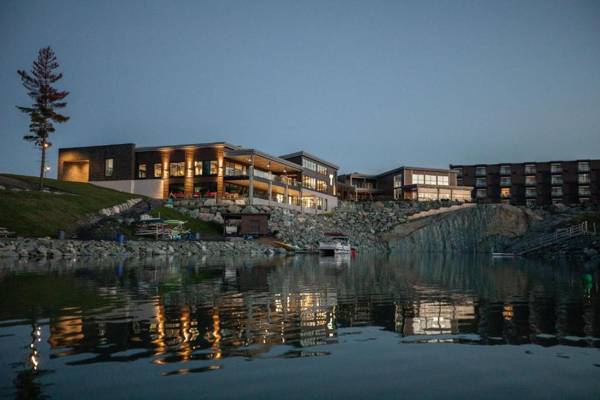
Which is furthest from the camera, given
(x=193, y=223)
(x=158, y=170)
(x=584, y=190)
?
(x=584, y=190)

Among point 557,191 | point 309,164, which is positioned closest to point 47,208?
point 309,164

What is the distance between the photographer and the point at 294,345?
9.60 m

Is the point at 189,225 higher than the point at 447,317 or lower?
higher

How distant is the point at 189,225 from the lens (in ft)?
217

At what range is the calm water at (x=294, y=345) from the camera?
6844 mm

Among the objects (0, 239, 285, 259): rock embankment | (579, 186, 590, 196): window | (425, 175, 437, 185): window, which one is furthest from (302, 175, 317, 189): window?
(579, 186, 590, 196): window

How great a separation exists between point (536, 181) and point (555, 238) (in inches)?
2829

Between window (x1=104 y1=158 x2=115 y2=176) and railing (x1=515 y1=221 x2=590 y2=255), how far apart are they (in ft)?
216

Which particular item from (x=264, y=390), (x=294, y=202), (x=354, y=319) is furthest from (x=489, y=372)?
(x=294, y=202)

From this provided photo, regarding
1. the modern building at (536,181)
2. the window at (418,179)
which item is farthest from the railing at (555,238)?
the modern building at (536,181)

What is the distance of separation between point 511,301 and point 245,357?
39.0 ft

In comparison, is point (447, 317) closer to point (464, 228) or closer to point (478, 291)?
point (478, 291)

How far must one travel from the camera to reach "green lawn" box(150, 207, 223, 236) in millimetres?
65500

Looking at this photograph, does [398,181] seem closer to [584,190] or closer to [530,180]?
[530,180]
